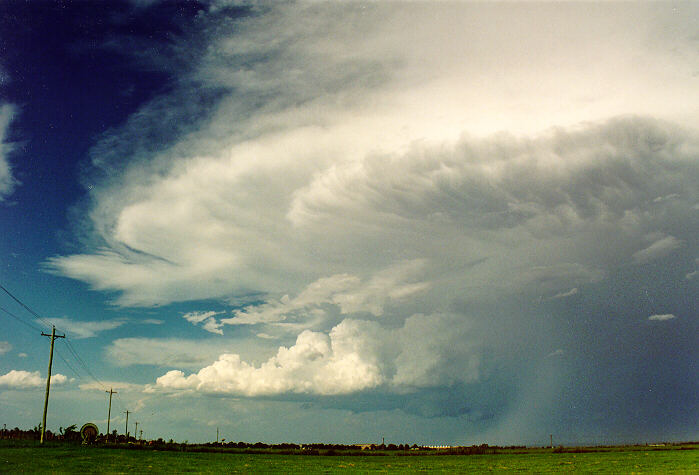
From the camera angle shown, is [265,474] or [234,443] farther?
[234,443]

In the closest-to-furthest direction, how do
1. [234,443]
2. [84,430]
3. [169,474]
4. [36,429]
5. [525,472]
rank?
[169,474] < [525,472] < [84,430] < [36,429] < [234,443]

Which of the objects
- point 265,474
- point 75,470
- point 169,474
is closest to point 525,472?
point 265,474

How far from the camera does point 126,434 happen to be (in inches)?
7584

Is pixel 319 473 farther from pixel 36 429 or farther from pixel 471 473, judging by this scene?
pixel 36 429

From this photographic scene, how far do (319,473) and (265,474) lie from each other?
6.96 meters

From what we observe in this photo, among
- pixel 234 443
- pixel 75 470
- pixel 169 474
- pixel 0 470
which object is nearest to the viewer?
pixel 0 470

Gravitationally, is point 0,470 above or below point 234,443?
above

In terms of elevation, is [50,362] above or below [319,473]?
above

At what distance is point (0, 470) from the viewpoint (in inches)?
1608

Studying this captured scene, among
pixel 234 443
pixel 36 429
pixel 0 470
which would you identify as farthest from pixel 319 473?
pixel 234 443

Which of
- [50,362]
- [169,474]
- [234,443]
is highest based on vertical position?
[50,362]

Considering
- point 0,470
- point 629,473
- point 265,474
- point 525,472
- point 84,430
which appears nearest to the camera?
point 0,470

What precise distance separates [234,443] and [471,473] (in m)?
140

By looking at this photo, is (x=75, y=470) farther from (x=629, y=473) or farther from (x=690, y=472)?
(x=690, y=472)
